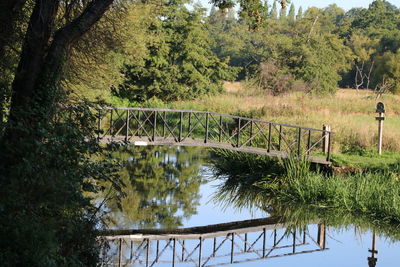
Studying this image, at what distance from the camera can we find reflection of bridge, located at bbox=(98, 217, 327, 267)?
11.8m

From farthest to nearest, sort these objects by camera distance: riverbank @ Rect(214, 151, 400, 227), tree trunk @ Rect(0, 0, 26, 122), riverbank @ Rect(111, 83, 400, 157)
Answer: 1. riverbank @ Rect(111, 83, 400, 157)
2. riverbank @ Rect(214, 151, 400, 227)
3. tree trunk @ Rect(0, 0, 26, 122)

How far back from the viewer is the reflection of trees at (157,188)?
14617 millimetres

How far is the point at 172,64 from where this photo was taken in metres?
41.9

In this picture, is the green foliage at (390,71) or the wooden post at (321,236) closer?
the wooden post at (321,236)

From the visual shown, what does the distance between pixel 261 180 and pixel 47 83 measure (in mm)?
9490

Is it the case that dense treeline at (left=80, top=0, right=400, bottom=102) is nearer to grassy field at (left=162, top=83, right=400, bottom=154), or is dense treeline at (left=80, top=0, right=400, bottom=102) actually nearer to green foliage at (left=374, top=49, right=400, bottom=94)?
green foliage at (left=374, top=49, right=400, bottom=94)

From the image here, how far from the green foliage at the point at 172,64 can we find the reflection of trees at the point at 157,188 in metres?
15.6

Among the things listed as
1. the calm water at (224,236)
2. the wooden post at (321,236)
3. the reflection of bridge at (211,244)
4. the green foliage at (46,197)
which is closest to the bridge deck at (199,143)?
the calm water at (224,236)

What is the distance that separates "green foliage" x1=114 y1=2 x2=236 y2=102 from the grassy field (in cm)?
379

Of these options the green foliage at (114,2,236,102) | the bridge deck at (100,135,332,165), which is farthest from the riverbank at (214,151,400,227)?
the green foliage at (114,2,236,102)

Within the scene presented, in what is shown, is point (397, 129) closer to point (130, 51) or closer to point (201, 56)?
point (130, 51)

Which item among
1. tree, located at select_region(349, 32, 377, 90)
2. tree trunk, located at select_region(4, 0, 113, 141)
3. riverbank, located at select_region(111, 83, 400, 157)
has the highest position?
tree, located at select_region(349, 32, 377, 90)

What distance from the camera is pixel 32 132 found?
25.8 feet

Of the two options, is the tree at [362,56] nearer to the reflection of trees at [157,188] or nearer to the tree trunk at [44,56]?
the reflection of trees at [157,188]
